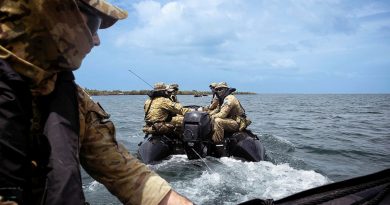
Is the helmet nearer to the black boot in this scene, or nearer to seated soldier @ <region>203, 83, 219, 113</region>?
seated soldier @ <region>203, 83, 219, 113</region>

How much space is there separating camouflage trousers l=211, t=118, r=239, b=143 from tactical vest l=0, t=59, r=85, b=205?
8970 millimetres

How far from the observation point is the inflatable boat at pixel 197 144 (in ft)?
32.5

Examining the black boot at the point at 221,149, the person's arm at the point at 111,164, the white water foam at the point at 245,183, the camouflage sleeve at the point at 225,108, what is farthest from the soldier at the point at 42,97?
the camouflage sleeve at the point at 225,108

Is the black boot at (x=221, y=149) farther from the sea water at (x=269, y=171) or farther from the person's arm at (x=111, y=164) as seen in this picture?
the person's arm at (x=111, y=164)

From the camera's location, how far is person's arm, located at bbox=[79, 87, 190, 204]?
6.31 ft

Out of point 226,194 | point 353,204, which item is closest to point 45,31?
point 353,204

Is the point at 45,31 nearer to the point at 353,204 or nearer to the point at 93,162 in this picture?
the point at 93,162

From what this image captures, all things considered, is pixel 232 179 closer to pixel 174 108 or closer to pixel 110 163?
pixel 174 108

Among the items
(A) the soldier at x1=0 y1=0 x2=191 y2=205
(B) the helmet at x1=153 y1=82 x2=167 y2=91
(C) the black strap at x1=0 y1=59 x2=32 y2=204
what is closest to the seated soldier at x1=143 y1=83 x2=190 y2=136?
(B) the helmet at x1=153 y1=82 x2=167 y2=91

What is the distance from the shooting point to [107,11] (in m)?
1.83

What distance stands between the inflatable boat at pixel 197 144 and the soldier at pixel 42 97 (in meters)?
8.13

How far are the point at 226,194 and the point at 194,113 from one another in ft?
9.96

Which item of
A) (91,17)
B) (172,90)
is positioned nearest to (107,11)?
(91,17)

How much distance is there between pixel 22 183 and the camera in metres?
1.45
